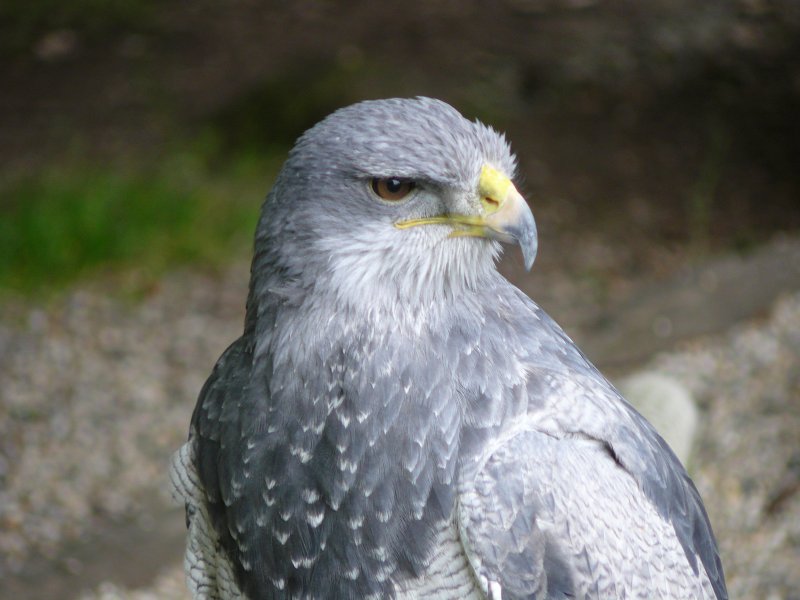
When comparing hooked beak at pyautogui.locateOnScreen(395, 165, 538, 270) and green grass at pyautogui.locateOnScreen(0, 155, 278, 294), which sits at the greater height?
green grass at pyautogui.locateOnScreen(0, 155, 278, 294)

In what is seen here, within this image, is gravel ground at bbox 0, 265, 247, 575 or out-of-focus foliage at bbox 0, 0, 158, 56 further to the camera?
out-of-focus foliage at bbox 0, 0, 158, 56

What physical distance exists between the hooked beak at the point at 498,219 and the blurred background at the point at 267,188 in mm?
2713

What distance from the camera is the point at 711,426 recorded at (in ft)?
18.6

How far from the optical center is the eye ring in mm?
2652

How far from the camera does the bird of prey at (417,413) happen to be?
265 cm

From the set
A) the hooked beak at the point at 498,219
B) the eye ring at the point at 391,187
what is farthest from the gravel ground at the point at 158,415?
the eye ring at the point at 391,187

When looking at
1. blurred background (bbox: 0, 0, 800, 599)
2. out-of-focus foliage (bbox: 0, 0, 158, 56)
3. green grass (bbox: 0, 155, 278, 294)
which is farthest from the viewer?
out-of-focus foliage (bbox: 0, 0, 158, 56)

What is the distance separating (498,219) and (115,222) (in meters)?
4.93

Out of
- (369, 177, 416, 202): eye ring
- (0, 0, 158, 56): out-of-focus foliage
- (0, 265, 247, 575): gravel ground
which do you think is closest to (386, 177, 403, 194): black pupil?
(369, 177, 416, 202): eye ring

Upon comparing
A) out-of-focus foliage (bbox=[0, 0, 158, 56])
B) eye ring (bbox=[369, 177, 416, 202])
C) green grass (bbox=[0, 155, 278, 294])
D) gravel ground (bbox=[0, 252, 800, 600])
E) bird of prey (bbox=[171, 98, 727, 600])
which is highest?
out-of-focus foliage (bbox=[0, 0, 158, 56])

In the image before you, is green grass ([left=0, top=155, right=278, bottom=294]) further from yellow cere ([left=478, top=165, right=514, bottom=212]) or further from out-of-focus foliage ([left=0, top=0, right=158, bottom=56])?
yellow cere ([left=478, top=165, right=514, bottom=212])

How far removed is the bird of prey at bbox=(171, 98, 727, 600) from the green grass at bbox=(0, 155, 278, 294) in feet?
14.4

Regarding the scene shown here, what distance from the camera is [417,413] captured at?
274cm

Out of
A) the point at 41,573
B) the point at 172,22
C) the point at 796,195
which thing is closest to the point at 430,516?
the point at 41,573
